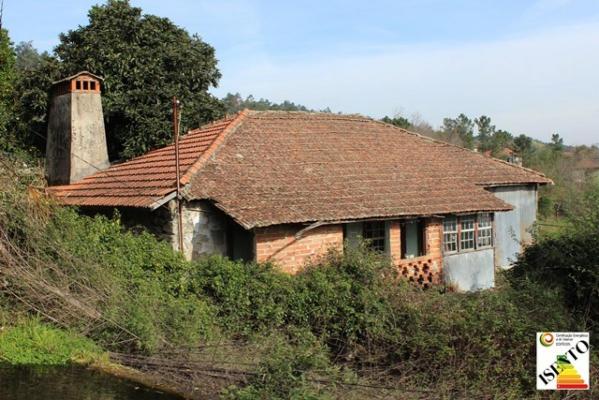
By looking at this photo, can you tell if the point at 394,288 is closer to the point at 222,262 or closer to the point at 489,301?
the point at 489,301

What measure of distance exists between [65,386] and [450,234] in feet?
39.4

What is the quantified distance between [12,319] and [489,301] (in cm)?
795

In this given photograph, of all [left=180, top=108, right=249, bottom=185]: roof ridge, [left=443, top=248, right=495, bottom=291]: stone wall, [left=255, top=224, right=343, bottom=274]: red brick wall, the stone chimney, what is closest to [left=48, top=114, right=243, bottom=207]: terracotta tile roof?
[left=180, top=108, right=249, bottom=185]: roof ridge

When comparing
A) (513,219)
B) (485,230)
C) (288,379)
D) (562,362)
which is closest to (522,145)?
(513,219)

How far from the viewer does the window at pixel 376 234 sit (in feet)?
50.4

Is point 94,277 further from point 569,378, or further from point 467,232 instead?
point 467,232

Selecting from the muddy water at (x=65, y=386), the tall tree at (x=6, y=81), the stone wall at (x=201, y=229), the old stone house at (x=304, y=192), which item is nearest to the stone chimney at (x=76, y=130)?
the old stone house at (x=304, y=192)

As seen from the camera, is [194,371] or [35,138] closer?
[194,371]

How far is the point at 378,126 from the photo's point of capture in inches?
829

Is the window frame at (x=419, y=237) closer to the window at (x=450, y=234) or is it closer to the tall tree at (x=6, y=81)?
the window at (x=450, y=234)

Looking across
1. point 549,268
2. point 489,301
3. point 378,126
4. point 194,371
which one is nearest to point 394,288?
point 489,301

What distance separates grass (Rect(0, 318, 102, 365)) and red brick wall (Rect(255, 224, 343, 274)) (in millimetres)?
4768

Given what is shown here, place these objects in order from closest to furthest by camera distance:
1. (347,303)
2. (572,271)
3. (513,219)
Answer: (347,303), (572,271), (513,219)

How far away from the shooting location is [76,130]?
15828 millimetres
